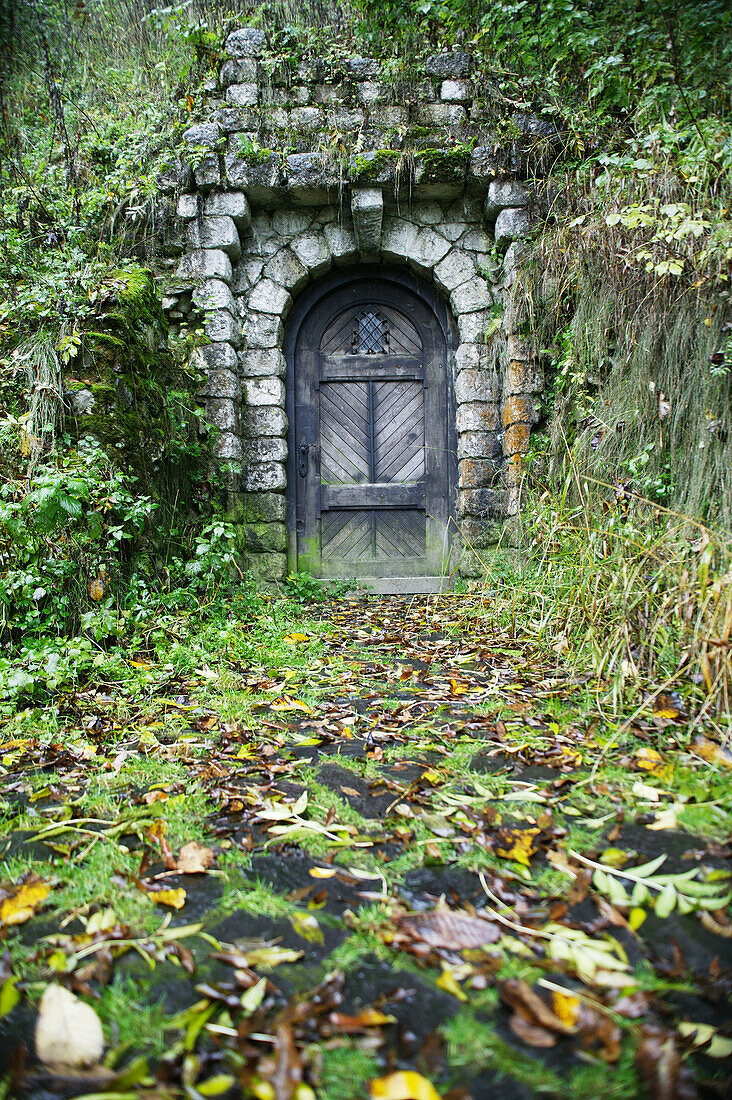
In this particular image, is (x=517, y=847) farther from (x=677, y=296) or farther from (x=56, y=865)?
(x=677, y=296)

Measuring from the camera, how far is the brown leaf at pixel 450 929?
44.8 inches

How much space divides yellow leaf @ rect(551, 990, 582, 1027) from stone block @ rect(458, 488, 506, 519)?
407cm

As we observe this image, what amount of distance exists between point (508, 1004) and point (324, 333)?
16.3 ft

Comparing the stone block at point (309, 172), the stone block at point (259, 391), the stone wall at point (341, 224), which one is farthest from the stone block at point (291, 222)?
the stone block at point (259, 391)

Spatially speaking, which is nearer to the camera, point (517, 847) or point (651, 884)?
point (651, 884)

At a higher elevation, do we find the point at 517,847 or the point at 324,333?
the point at 324,333

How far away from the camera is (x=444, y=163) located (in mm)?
4539

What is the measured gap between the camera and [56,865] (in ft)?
4.71

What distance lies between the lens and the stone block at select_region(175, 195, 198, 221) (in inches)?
180

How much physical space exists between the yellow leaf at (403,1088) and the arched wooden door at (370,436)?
14.3 feet

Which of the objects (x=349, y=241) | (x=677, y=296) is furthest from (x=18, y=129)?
(x=677, y=296)

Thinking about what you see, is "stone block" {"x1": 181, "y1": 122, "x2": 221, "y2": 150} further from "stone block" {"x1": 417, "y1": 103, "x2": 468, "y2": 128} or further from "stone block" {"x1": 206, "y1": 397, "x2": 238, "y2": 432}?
"stone block" {"x1": 206, "y1": 397, "x2": 238, "y2": 432}

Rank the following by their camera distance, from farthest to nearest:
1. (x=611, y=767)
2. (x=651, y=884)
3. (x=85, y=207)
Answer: (x=85, y=207), (x=611, y=767), (x=651, y=884)

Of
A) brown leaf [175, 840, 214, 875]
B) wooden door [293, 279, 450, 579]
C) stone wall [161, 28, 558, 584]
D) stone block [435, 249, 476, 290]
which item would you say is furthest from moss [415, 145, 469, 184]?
brown leaf [175, 840, 214, 875]
